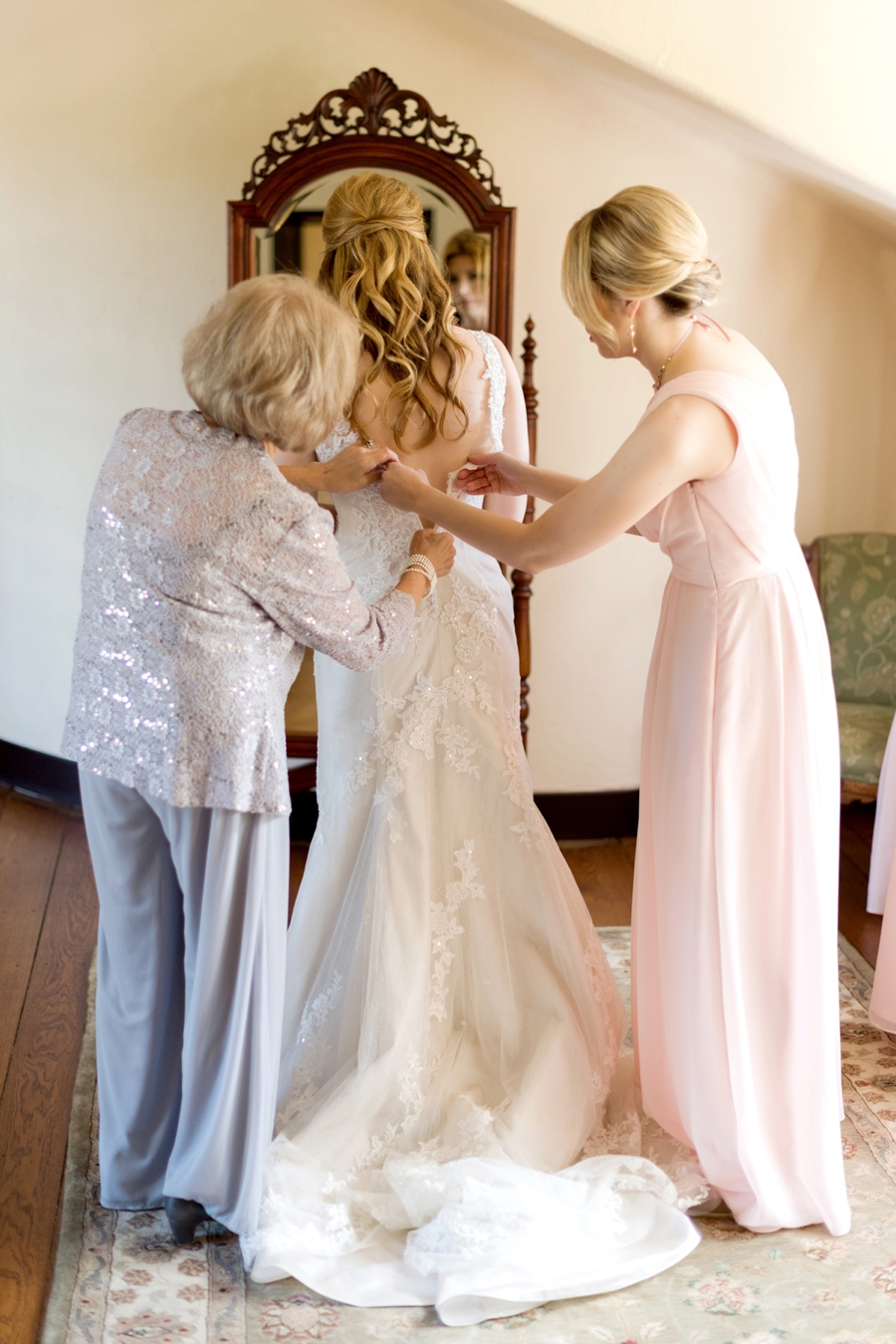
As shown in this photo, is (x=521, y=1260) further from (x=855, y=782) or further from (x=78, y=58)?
(x=78, y=58)

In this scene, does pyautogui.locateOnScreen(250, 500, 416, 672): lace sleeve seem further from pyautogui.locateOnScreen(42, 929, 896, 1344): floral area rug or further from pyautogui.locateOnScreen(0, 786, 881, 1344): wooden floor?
pyautogui.locateOnScreen(0, 786, 881, 1344): wooden floor

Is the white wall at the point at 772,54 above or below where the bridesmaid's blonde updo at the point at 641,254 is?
above

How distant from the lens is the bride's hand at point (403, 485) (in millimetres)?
2102

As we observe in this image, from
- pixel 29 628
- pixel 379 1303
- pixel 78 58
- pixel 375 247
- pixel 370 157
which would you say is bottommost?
pixel 379 1303

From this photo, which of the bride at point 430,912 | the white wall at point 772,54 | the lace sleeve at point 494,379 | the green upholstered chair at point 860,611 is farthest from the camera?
the green upholstered chair at point 860,611

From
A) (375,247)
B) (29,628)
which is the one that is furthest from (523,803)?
(29,628)

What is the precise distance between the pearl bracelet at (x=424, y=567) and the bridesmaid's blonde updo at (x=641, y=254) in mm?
498

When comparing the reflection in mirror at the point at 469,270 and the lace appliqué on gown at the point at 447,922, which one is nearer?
the lace appliqué on gown at the point at 447,922

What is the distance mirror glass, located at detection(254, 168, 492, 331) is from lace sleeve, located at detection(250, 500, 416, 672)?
5.54 feet

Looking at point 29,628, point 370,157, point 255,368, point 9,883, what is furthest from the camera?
point 29,628

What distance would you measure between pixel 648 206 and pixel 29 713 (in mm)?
2992

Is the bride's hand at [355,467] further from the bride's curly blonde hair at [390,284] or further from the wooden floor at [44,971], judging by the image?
the wooden floor at [44,971]

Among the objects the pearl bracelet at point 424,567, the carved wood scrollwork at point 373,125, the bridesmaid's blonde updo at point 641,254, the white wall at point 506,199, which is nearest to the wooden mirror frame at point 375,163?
the carved wood scrollwork at point 373,125

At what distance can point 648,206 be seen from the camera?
6.17ft
